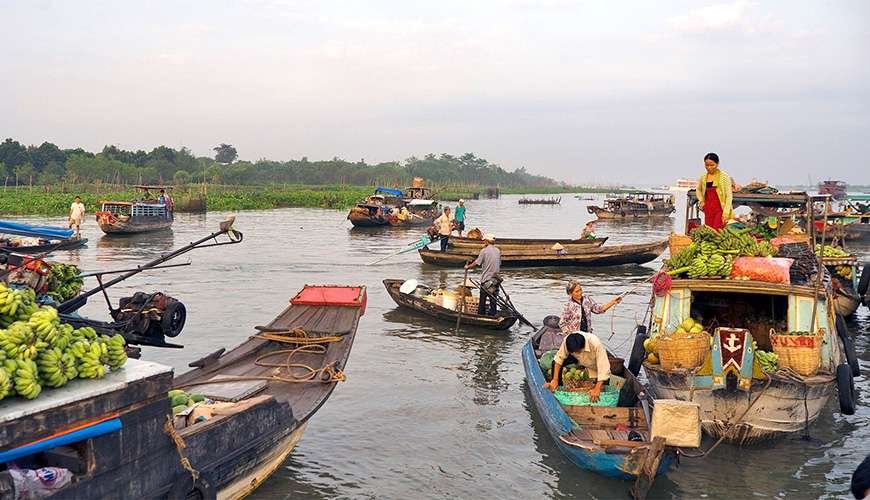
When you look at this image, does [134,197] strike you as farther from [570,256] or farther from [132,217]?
[570,256]

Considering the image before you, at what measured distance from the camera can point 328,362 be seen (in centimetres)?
756

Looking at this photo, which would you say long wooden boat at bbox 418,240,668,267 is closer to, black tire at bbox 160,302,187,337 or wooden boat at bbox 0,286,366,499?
wooden boat at bbox 0,286,366,499

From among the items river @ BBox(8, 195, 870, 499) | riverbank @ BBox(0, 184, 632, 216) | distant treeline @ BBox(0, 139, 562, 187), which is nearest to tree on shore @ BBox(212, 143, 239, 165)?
distant treeline @ BBox(0, 139, 562, 187)

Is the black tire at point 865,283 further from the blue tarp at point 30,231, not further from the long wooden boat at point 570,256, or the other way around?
the blue tarp at point 30,231

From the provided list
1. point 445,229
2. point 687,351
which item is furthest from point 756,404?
point 445,229

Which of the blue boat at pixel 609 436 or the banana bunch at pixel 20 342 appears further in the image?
the blue boat at pixel 609 436

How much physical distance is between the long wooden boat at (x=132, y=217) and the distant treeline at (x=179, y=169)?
2216 cm

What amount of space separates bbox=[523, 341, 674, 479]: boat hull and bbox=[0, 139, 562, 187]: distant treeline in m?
47.1

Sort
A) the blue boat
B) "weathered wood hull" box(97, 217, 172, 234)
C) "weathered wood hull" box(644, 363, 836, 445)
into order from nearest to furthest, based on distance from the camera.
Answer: the blue boat → "weathered wood hull" box(644, 363, 836, 445) → "weathered wood hull" box(97, 217, 172, 234)

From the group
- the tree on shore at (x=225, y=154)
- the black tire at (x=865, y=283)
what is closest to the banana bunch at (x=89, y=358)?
the black tire at (x=865, y=283)

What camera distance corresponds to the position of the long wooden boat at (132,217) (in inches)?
1064

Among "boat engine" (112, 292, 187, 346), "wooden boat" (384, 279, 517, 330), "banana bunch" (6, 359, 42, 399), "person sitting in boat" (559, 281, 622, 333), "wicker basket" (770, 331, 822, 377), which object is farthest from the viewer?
"wooden boat" (384, 279, 517, 330)

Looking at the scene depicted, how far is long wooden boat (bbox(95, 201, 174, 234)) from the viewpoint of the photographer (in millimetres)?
27031

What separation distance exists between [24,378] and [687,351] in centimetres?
591
